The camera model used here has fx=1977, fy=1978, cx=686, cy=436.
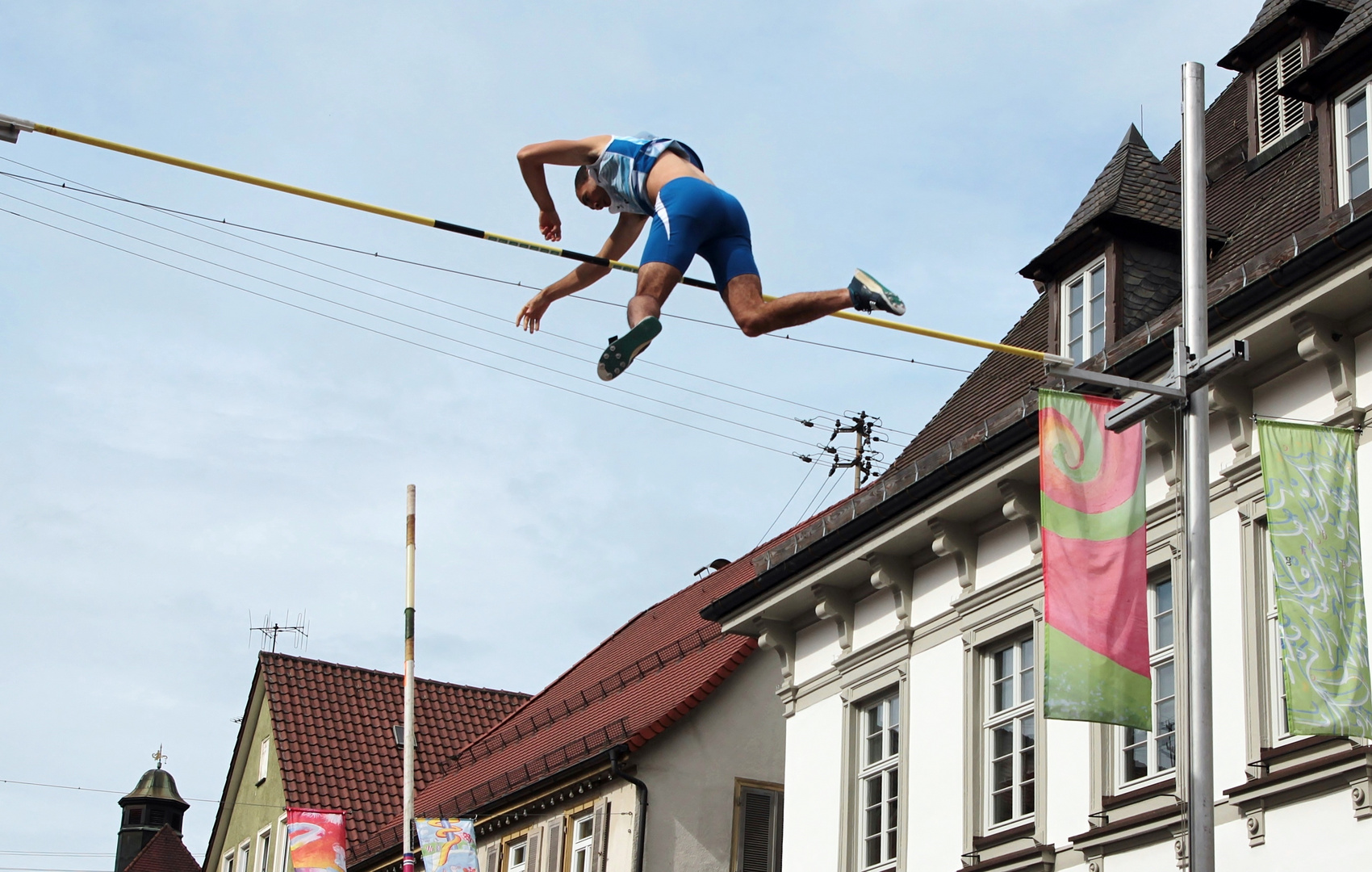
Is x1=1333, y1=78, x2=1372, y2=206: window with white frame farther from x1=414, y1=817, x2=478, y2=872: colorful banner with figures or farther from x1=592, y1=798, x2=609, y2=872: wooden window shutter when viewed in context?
x1=414, y1=817, x2=478, y2=872: colorful banner with figures

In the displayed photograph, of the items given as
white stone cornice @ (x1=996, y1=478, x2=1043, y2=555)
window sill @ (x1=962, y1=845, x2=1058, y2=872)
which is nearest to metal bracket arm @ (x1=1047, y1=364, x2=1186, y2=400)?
white stone cornice @ (x1=996, y1=478, x2=1043, y2=555)

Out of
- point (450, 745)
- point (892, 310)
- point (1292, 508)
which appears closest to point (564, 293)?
point (892, 310)

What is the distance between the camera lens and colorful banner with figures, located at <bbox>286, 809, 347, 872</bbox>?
1078 inches

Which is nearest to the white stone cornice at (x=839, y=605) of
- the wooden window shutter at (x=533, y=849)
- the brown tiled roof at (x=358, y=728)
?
the wooden window shutter at (x=533, y=849)

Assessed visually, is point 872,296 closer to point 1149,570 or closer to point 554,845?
point 1149,570

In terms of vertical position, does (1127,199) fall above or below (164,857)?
above

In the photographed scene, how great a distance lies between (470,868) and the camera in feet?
78.8

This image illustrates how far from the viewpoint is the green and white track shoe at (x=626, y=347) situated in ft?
31.9

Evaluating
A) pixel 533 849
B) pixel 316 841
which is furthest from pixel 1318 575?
pixel 316 841

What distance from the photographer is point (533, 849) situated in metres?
25.8

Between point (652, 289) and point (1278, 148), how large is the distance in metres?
9.78

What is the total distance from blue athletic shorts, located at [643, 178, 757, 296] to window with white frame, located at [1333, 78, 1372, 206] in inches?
260

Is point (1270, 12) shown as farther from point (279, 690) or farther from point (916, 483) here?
point (279, 690)

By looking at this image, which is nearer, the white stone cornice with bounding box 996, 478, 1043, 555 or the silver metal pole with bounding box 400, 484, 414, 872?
the white stone cornice with bounding box 996, 478, 1043, 555
